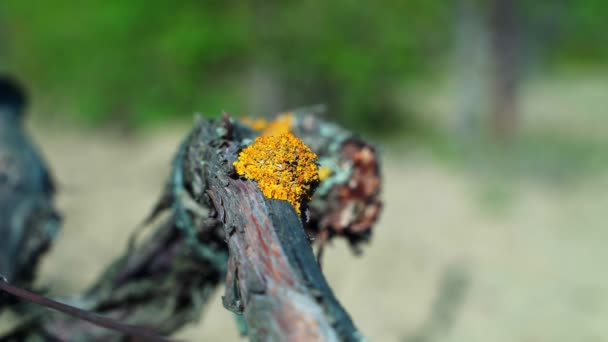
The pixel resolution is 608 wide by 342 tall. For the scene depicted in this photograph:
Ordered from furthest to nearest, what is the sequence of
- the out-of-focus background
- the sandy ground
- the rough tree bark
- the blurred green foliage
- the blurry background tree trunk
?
the blurred green foliage
the blurry background tree trunk
the out-of-focus background
the sandy ground
the rough tree bark

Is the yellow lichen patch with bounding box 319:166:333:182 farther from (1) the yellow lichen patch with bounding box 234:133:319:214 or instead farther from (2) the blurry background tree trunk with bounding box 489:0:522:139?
(2) the blurry background tree trunk with bounding box 489:0:522:139

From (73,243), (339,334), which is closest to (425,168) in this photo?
(73,243)

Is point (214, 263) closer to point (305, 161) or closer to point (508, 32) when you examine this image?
point (305, 161)

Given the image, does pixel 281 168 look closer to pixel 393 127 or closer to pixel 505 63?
pixel 505 63

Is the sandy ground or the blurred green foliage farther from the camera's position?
the blurred green foliage

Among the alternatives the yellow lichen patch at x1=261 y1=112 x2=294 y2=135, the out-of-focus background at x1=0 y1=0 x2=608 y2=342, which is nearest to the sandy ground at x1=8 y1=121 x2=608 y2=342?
the out-of-focus background at x1=0 y1=0 x2=608 y2=342

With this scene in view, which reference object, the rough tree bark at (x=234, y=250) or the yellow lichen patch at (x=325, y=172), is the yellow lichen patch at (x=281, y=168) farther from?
the yellow lichen patch at (x=325, y=172)
